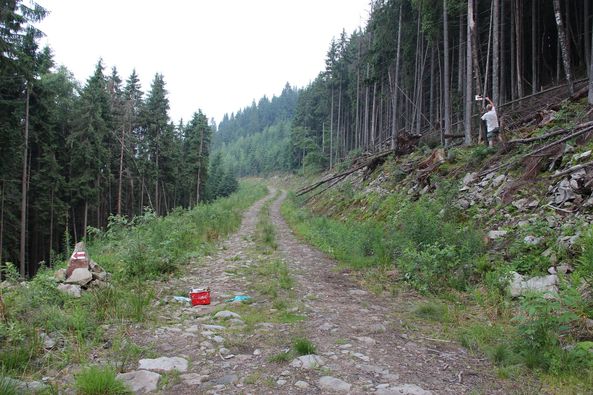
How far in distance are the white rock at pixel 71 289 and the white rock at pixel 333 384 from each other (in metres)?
4.09

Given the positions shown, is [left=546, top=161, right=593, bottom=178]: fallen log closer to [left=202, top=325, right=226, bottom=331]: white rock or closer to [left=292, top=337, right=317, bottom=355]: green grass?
[left=292, top=337, right=317, bottom=355]: green grass

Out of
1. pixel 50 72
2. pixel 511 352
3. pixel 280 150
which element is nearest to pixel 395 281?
pixel 511 352

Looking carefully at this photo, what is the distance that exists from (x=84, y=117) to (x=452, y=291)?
2882 cm

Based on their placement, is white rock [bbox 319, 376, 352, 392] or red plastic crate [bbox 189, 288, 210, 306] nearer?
white rock [bbox 319, 376, 352, 392]

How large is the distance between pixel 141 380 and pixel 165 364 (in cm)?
37

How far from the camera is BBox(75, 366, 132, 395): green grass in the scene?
3.03 metres

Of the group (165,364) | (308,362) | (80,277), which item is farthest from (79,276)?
(308,362)

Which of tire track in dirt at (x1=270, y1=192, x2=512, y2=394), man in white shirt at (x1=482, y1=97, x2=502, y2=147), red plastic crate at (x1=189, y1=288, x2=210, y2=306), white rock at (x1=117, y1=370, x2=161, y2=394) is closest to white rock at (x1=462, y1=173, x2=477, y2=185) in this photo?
man in white shirt at (x1=482, y1=97, x2=502, y2=147)

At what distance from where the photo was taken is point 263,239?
1302 cm

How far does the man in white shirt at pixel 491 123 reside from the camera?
35.1 ft

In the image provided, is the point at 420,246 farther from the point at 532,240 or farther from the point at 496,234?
the point at 532,240

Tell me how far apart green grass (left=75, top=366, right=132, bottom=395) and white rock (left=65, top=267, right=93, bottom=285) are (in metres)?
2.99

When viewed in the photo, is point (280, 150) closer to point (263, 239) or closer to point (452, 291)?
point (263, 239)

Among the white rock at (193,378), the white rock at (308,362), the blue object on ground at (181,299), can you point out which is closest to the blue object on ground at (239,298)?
the blue object on ground at (181,299)
